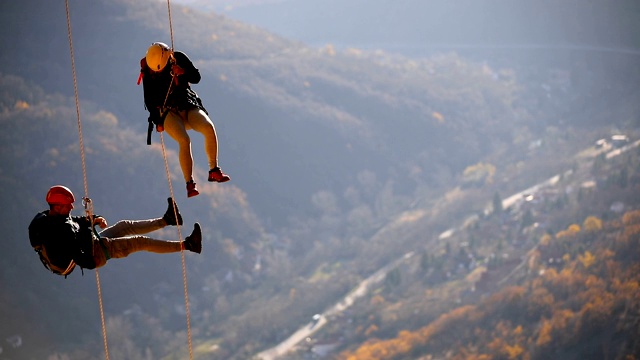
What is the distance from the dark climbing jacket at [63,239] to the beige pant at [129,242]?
144 mm

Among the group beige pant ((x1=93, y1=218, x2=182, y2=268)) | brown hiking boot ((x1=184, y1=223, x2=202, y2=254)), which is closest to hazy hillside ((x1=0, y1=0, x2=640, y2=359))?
beige pant ((x1=93, y1=218, x2=182, y2=268))

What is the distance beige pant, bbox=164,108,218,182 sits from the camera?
11.9 metres

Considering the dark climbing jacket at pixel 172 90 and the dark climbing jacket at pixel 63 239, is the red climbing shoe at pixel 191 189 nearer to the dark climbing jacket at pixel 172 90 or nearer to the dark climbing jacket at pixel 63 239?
the dark climbing jacket at pixel 172 90

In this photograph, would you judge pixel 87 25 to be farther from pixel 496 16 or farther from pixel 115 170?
pixel 496 16

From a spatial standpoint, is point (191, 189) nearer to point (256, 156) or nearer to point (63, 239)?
point (63, 239)

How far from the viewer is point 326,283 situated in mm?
78688

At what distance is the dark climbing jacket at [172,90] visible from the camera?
12.3 metres

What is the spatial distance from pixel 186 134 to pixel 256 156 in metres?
96.6

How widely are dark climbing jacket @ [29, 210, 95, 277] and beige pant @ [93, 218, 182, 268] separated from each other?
144 mm

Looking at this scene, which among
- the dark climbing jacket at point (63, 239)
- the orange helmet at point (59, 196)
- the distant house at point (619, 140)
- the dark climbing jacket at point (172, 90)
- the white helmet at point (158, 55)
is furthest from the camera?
the distant house at point (619, 140)

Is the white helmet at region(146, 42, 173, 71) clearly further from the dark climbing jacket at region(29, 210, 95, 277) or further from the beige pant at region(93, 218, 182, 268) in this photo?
the dark climbing jacket at region(29, 210, 95, 277)

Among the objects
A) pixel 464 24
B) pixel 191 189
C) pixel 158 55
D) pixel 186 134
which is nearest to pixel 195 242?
pixel 191 189

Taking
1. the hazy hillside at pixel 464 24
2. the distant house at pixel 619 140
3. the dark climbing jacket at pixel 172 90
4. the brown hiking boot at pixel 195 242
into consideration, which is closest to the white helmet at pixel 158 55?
the dark climbing jacket at pixel 172 90

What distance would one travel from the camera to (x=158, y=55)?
12070 millimetres
